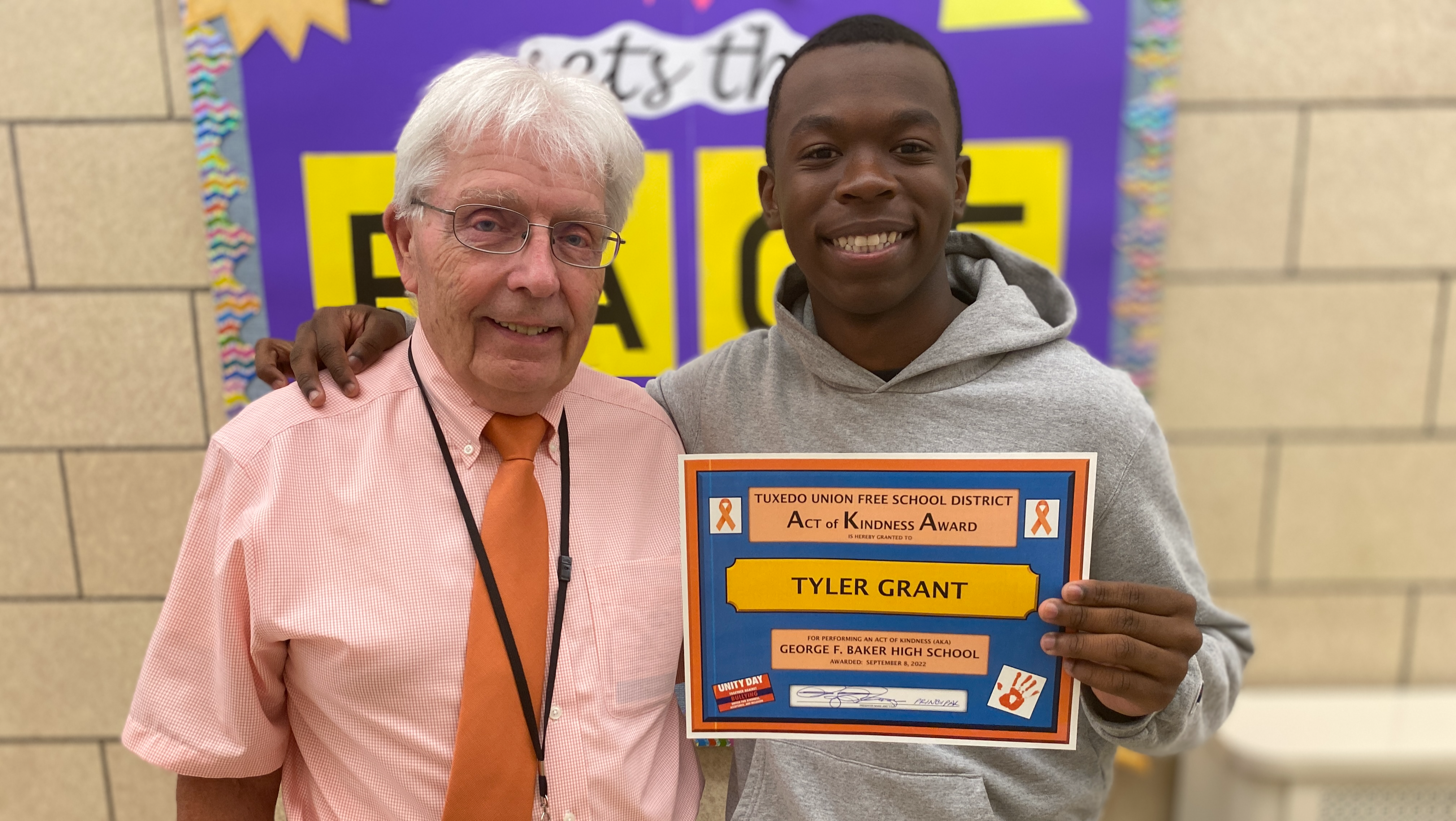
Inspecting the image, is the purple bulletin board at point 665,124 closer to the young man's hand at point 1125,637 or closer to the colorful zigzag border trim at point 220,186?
the colorful zigzag border trim at point 220,186

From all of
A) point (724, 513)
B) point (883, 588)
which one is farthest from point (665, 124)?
point (883, 588)

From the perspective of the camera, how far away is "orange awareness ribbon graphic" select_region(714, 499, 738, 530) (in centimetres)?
103

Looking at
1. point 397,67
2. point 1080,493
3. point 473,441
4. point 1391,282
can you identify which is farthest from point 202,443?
point 1391,282

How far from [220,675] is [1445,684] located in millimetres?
2744

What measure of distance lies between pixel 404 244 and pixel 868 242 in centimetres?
65

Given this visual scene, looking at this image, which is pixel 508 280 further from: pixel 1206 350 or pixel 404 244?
pixel 1206 350

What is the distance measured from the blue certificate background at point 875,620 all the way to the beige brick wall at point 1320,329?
1.17 m

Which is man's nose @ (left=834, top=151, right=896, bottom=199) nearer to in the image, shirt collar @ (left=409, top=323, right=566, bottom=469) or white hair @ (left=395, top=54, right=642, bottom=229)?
white hair @ (left=395, top=54, right=642, bottom=229)

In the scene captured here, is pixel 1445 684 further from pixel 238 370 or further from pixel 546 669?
pixel 238 370

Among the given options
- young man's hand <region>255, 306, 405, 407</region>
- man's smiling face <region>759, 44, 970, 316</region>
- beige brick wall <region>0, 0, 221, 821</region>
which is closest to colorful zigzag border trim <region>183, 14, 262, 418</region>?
beige brick wall <region>0, 0, 221, 821</region>

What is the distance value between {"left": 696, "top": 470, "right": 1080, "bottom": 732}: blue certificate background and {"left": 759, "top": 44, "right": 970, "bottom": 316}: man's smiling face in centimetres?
28

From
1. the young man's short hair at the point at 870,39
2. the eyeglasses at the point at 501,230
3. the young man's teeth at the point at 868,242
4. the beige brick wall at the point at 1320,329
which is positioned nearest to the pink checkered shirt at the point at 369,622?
the eyeglasses at the point at 501,230

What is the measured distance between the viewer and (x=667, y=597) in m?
1.18

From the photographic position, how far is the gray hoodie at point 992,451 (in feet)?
3.70
